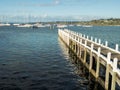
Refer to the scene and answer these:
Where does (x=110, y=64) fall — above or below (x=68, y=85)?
above

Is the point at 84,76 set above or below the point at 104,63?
below

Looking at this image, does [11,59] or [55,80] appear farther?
[11,59]

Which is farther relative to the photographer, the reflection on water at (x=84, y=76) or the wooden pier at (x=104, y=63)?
the reflection on water at (x=84, y=76)

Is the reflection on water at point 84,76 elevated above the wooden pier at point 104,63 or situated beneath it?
situated beneath

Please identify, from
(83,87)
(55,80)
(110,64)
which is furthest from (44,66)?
(110,64)

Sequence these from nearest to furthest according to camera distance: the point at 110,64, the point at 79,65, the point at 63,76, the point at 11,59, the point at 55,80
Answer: the point at 110,64 → the point at 55,80 → the point at 63,76 → the point at 79,65 → the point at 11,59

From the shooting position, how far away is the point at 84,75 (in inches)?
946

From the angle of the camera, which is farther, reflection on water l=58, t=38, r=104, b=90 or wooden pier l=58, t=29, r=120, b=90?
reflection on water l=58, t=38, r=104, b=90

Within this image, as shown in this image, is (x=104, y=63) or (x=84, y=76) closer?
(x=104, y=63)

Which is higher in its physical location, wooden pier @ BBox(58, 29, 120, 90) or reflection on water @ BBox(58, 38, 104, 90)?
wooden pier @ BBox(58, 29, 120, 90)

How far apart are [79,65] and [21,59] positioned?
24.8ft

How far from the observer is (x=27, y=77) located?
883 inches

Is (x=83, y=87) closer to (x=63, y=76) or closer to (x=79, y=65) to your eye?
(x=63, y=76)

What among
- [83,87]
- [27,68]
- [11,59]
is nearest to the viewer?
[83,87]
